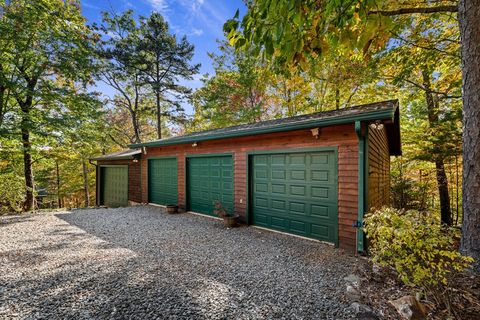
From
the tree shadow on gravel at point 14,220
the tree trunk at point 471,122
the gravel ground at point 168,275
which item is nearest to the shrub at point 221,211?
the gravel ground at point 168,275

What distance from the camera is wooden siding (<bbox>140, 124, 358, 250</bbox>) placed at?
3.98 meters

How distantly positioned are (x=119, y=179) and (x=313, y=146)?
9.57 m

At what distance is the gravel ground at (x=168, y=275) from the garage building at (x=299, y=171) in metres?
0.49

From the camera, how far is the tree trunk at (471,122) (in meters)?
2.63

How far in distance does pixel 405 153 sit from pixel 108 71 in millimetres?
15784

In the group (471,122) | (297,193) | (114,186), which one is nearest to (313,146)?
(297,193)

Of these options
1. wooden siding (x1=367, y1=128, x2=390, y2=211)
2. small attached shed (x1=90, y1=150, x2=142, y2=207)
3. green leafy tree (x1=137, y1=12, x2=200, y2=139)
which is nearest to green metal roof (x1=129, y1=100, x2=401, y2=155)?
wooden siding (x1=367, y1=128, x2=390, y2=211)

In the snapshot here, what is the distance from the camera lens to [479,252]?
261 cm

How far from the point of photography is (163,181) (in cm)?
831

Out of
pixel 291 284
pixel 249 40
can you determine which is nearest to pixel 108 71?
pixel 249 40

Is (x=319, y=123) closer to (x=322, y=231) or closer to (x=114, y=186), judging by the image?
(x=322, y=231)

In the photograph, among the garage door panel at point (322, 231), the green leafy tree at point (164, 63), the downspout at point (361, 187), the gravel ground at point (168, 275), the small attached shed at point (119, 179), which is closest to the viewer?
the gravel ground at point (168, 275)

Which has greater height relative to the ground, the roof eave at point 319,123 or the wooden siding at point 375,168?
the roof eave at point 319,123

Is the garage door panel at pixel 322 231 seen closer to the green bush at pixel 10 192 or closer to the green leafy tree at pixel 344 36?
the green leafy tree at pixel 344 36
